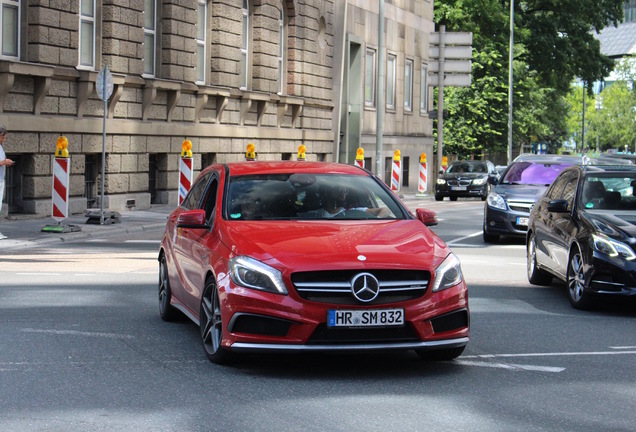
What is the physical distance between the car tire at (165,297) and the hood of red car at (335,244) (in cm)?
190

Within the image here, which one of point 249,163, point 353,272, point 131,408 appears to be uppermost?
point 249,163

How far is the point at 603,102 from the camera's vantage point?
442 ft

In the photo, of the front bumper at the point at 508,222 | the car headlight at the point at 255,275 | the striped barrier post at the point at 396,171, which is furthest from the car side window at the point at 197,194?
the striped barrier post at the point at 396,171

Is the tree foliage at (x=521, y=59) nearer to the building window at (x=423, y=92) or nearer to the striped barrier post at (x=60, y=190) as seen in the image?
the building window at (x=423, y=92)

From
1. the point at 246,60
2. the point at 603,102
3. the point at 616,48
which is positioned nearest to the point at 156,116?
the point at 246,60

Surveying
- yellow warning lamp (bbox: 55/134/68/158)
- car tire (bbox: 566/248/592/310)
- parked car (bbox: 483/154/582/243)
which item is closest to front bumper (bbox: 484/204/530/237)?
parked car (bbox: 483/154/582/243)

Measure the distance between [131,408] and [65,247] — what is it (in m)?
12.4

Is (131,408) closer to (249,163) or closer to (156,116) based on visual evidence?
(249,163)

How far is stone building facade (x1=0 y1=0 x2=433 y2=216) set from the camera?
24.4 m

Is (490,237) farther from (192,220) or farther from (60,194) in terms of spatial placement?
(192,220)

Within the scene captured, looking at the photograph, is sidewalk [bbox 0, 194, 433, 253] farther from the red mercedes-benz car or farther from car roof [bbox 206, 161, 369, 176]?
the red mercedes-benz car

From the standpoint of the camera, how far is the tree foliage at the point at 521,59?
62469 mm

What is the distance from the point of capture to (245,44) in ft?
119

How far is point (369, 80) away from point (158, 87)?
20.4 meters
